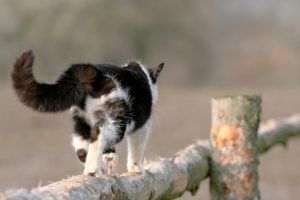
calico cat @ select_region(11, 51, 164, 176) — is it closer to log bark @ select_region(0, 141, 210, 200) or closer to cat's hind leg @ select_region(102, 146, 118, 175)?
cat's hind leg @ select_region(102, 146, 118, 175)

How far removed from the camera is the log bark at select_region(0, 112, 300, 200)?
13.6ft

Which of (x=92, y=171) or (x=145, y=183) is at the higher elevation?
(x=145, y=183)

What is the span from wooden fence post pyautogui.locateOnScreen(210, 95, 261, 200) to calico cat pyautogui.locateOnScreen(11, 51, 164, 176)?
5.02 feet

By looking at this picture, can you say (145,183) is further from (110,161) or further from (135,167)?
(135,167)

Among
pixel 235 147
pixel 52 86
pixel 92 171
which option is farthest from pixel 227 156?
pixel 52 86

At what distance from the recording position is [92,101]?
17.3ft

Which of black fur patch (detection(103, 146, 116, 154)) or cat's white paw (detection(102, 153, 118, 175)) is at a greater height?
black fur patch (detection(103, 146, 116, 154))

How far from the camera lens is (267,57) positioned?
47.9 m

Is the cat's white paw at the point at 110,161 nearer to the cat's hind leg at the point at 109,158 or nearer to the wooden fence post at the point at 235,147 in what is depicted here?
the cat's hind leg at the point at 109,158

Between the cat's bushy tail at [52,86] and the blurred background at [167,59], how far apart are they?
1.61 m

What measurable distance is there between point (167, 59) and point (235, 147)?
1367 inches

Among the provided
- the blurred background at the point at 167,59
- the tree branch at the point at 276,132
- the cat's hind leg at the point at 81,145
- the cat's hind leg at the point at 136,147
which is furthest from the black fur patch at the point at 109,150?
the tree branch at the point at 276,132

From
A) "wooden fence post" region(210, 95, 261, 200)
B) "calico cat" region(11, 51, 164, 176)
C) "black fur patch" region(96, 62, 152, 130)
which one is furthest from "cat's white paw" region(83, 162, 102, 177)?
"wooden fence post" region(210, 95, 261, 200)

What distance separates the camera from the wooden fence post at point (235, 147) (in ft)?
23.5
